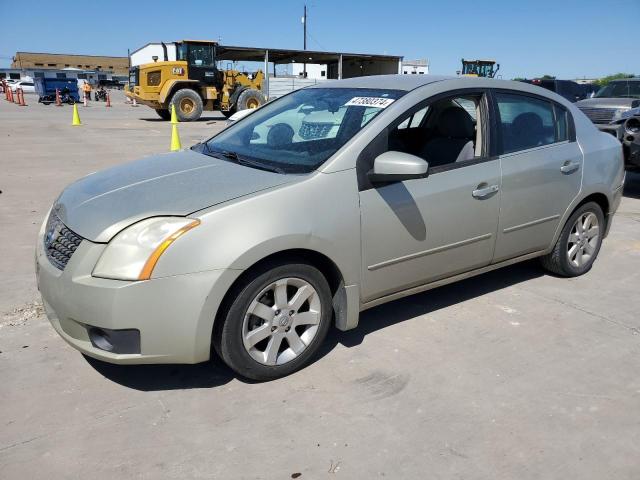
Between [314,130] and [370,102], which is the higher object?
[370,102]

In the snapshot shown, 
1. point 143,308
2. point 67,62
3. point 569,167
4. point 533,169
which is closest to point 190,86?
point 569,167

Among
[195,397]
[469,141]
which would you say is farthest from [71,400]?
[469,141]

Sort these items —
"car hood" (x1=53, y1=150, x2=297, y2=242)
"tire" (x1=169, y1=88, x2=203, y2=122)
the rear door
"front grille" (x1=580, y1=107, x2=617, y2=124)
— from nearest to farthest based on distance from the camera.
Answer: "car hood" (x1=53, y1=150, x2=297, y2=242) < the rear door < "front grille" (x1=580, y1=107, x2=617, y2=124) < "tire" (x1=169, y1=88, x2=203, y2=122)

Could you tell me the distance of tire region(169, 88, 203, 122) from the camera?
799 inches

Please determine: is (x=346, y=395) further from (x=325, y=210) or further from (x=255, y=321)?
(x=325, y=210)

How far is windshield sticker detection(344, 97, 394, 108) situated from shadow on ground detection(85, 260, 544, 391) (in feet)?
4.71

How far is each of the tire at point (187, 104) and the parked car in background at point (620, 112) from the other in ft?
46.1

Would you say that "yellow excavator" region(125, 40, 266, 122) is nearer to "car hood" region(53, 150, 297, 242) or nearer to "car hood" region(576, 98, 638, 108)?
"car hood" region(576, 98, 638, 108)

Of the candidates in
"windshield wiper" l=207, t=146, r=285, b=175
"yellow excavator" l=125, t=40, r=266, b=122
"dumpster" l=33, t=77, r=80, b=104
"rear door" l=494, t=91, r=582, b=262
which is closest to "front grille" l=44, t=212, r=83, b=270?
"windshield wiper" l=207, t=146, r=285, b=175

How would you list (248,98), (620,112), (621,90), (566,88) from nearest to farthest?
(620,112) → (621,90) → (566,88) → (248,98)

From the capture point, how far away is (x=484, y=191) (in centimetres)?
350

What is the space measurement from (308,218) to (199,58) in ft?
66.1

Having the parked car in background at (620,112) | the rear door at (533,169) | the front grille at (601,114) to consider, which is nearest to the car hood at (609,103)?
the parked car in background at (620,112)

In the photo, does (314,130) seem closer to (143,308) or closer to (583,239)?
(143,308)
